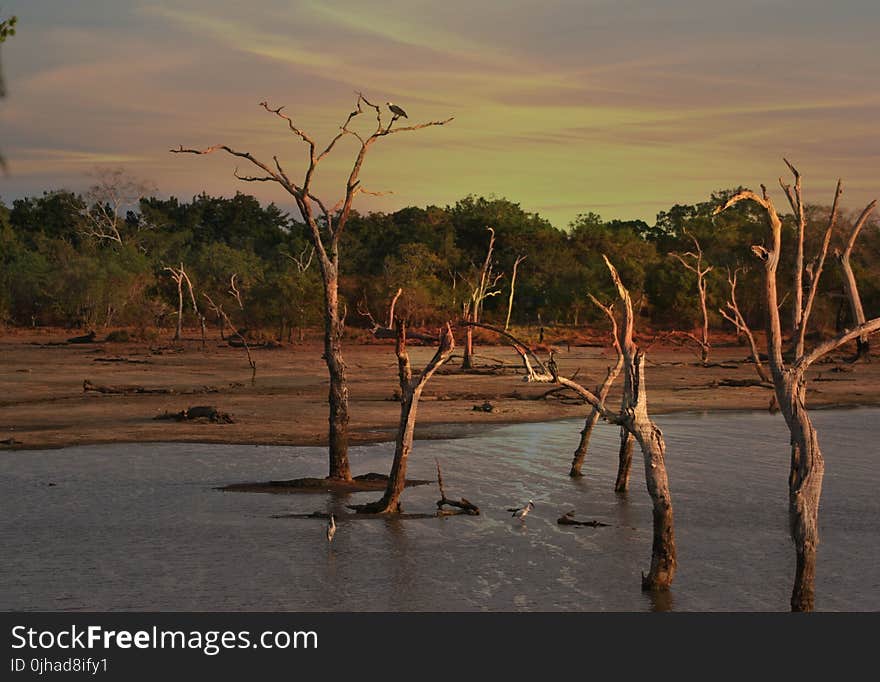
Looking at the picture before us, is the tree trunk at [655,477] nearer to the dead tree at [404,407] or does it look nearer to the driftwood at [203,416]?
the dead tree at [404,407]

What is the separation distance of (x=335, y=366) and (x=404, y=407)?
217 cm

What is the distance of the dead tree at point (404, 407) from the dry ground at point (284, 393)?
972cm

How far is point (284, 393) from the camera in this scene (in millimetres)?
42594

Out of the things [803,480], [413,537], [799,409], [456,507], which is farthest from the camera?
[456,507]

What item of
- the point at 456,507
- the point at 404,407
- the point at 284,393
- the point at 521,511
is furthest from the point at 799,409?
the point at 284,393

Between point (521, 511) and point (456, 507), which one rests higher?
point (521, 511)

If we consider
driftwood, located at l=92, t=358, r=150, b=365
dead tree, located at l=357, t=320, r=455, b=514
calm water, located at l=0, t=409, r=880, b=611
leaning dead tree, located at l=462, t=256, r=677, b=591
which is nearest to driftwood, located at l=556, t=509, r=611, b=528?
calm water, located at l=0, t=409, r=880, b=611

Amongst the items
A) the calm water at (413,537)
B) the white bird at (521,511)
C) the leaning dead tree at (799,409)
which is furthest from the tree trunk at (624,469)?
the leaning dead tree at (799,409)

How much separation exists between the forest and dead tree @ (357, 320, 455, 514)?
4445 centimetres

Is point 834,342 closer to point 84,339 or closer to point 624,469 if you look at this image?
point 624,469

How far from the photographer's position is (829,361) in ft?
204

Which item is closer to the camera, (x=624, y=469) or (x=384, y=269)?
(x=624, y=469)

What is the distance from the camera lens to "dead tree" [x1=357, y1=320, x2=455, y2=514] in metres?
19.2
